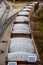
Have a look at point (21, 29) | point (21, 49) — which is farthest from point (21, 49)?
point (21, 29)

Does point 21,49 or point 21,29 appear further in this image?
point 21,29

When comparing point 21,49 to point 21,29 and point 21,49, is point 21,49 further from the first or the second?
point 21,29

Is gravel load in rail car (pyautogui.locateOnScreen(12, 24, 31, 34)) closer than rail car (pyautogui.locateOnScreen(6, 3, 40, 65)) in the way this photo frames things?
No

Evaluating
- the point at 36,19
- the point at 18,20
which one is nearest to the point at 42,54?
the point at 18,20

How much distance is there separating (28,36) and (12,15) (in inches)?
172

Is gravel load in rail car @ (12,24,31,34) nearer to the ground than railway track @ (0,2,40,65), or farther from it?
farther from it

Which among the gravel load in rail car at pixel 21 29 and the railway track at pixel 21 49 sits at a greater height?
the gravel load in rail car at pixel 21 29

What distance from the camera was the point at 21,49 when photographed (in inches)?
235

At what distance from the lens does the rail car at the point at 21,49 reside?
4.99 m

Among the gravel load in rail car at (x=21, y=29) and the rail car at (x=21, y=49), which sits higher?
the gravel load in rail car at (x=21, y=29)

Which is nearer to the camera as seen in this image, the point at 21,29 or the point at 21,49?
the point at 21,49

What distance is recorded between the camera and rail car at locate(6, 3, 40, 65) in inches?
196

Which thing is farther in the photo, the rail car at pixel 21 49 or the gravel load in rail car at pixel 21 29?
the gravel load in rail car at pixel 21 29

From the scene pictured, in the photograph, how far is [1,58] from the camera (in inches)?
244
